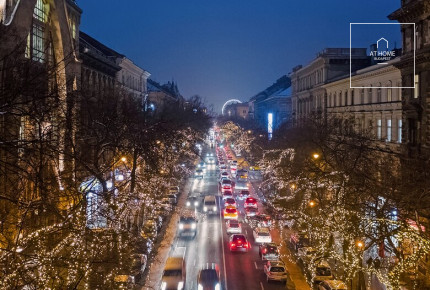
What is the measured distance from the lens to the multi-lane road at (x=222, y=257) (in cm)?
2483

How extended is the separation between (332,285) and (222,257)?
347 inches

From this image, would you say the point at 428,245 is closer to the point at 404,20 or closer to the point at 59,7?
the point at 404,20

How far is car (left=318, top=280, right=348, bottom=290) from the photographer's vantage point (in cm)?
2158

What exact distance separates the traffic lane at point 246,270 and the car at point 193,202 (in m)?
12.3

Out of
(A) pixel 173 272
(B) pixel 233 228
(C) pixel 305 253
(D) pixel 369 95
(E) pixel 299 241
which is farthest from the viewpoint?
(D) pixel 369 95

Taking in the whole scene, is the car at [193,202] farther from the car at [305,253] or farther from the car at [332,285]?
the car at [332,285]

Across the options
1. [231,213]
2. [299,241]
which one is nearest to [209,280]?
[299,241]

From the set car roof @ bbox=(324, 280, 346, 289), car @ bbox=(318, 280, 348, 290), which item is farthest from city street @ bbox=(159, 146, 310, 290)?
car roof @ bbox=(324, 280, 346, 289)

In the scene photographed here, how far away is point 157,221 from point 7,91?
2725cm

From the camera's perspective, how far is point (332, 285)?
72.1 feet

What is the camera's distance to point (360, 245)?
2333 cm

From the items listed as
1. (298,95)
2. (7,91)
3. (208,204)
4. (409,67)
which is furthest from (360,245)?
(298,95)

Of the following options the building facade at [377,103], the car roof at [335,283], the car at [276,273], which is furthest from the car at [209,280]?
the building facade at [377,103]

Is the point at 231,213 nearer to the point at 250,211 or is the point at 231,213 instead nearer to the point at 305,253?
the point at 250,211
